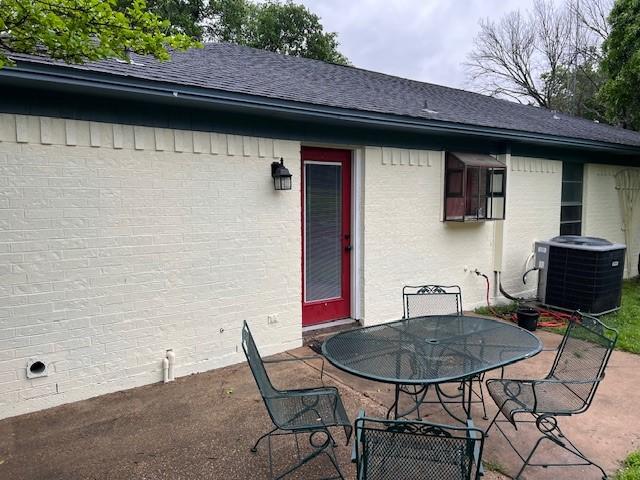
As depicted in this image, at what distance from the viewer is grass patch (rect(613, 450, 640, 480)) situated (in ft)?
9.36

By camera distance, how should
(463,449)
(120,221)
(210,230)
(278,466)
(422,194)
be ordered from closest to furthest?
(463,449) < (278,466) < (120,221) < (210,230) < (422,194)

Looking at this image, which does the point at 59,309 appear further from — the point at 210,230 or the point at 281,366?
the point at 281,366

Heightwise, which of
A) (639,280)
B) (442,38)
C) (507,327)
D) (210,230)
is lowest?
(639,280)

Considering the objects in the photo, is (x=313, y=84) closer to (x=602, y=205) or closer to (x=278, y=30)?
(x=602, y=205)

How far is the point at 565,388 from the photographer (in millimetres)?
3258

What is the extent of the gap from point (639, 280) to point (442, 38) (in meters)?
22.3

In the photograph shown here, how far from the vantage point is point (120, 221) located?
13.5 ft

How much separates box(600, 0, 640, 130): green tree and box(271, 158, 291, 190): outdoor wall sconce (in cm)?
710

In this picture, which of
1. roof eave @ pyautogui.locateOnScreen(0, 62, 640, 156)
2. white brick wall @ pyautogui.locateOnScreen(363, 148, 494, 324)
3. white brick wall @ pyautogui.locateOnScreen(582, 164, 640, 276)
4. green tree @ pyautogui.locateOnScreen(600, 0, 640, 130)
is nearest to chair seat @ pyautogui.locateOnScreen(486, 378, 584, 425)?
white brick wall @ pyautogui.locateOnScreen(363, 148, 494, 324)

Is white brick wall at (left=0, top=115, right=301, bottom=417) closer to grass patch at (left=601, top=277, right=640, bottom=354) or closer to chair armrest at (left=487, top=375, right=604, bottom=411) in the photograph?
chair armrest at (left=487, top=375, right=604, bottom=411)

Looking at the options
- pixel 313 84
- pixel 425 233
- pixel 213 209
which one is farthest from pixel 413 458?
pixel 313 84

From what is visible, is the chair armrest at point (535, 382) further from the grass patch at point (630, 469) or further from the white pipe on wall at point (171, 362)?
the white pipe on wall at point (171, 362)

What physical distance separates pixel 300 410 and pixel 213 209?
2358 millimetres

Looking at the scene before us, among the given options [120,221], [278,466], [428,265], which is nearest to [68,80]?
[120,221]
